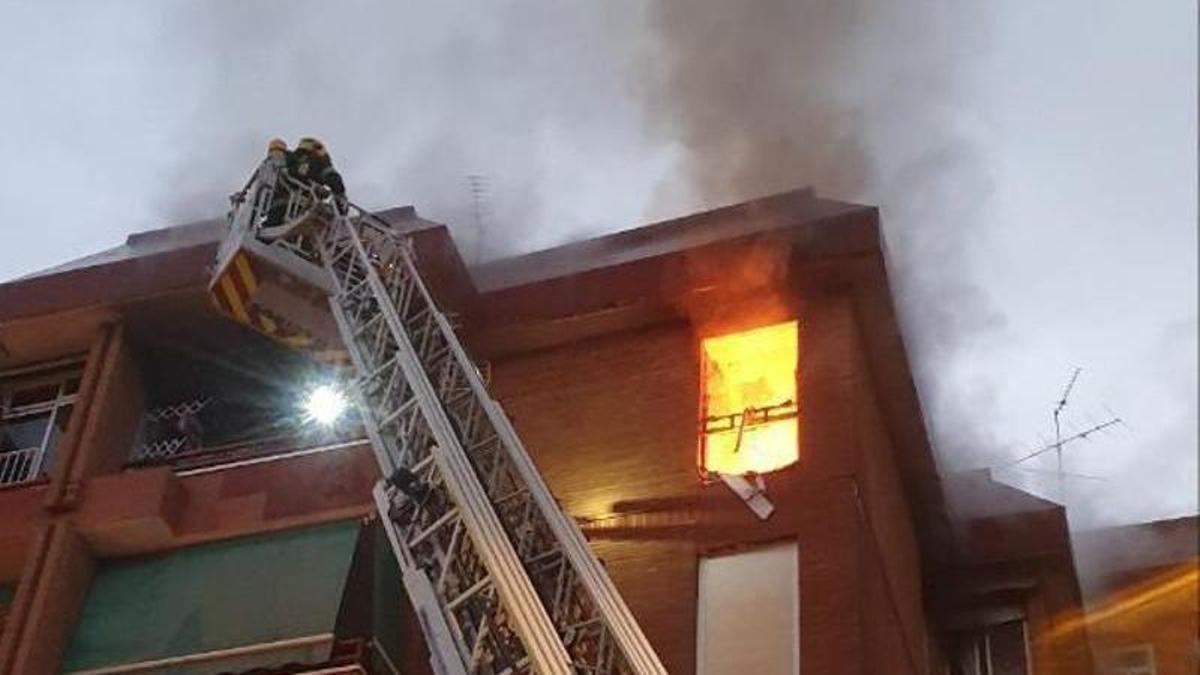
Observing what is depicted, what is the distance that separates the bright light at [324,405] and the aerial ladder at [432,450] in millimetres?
1028

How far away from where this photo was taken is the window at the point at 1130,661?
21.4 metres

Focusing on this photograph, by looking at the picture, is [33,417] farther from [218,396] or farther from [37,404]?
[218,396]

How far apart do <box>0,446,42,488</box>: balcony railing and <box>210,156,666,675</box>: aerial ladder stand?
332 cm

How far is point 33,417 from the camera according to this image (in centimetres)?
1892

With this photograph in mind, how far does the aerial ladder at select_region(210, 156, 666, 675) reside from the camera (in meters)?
12.0

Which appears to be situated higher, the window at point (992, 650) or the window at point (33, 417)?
the window at point (33, 417)

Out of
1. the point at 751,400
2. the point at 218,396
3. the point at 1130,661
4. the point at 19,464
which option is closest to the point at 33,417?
the point at 19,464

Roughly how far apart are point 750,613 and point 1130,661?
26.6 feet

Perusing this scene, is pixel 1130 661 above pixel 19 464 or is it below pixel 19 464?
below

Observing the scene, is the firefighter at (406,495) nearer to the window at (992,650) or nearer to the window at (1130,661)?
the window at (992,650)

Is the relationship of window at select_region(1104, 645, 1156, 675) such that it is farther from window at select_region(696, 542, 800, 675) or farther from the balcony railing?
the balcony railing

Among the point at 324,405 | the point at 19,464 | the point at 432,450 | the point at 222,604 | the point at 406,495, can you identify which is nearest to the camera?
the point at 406,495

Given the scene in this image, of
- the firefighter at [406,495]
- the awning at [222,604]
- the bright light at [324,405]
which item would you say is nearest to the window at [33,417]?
the awning at [222,604]

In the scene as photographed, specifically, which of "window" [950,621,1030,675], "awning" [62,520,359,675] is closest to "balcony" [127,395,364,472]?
"awning" [62,520,359,675]
